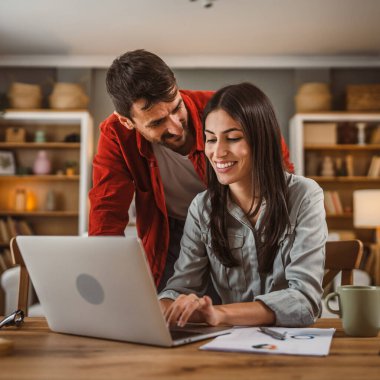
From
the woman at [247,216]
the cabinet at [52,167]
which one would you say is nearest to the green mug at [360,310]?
the woman at [247,216]

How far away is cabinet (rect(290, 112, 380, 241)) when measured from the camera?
621 cm

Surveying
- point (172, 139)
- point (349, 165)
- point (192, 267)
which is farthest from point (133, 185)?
point (349, 165)

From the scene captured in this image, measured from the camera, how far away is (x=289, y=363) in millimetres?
907

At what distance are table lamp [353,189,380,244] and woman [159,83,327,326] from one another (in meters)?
4.19

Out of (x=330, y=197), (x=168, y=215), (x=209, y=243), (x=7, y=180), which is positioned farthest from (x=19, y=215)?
(x=209, y=243)

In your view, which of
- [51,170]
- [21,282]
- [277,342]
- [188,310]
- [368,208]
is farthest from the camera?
[51,170]

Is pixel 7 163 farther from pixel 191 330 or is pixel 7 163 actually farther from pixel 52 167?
pixel 191 330

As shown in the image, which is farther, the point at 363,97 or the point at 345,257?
the point at 363,97

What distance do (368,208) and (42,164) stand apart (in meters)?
3.26

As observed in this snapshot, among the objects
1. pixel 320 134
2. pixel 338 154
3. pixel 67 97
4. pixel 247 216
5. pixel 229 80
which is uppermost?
pixel 229 80

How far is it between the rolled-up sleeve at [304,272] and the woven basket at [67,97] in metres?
4.98

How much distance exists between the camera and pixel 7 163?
6234 millimetres

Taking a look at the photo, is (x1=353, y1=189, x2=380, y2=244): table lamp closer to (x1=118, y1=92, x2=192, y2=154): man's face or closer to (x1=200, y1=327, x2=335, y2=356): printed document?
(x1=118, y1=92, x2=192, y2=154): man's face

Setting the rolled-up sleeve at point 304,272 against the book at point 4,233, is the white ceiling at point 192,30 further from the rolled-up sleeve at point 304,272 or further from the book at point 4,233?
the rolled-up sleeve at point 304,272
